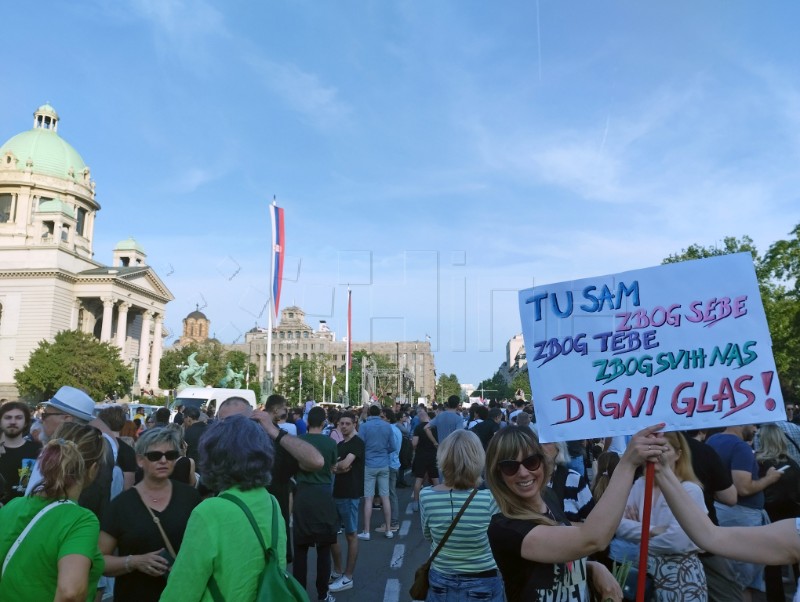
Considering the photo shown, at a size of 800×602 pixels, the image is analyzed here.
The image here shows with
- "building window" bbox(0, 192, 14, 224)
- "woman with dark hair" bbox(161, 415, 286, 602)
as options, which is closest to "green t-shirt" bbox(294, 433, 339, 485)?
"woman with dark hair" bbox(161, 415, 286, 602)

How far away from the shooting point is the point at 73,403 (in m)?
5.27

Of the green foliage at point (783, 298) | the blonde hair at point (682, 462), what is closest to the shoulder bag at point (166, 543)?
the blonde hair at point (682, 462)

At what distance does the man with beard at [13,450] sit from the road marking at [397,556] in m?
4.65

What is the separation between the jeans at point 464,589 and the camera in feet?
12.4

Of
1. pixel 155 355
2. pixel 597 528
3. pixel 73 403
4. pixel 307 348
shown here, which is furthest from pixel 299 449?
pixel 307 348

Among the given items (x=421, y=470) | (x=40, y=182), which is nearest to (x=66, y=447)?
(x=421, y=470)

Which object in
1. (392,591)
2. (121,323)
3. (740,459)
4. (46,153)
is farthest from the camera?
(46,153)

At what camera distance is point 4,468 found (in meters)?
5.61

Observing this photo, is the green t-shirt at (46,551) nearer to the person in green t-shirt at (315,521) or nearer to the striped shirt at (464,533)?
the striped shirt at (464,533)

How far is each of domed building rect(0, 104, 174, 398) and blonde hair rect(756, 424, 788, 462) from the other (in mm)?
71742

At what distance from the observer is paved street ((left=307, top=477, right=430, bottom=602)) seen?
7.25 meters

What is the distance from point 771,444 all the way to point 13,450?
22.5 feet

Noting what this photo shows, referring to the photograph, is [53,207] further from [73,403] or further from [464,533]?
[464,533]

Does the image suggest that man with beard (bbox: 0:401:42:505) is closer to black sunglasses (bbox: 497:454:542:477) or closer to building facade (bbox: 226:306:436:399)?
black sunglasses (bbox: 497:454:542:477)
